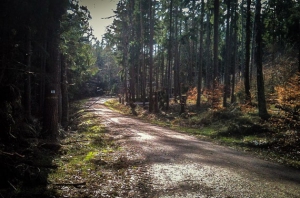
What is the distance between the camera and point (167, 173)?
274 inches

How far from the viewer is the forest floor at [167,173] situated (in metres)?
5.72

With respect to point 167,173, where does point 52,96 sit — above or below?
above

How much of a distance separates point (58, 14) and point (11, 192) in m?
7.62

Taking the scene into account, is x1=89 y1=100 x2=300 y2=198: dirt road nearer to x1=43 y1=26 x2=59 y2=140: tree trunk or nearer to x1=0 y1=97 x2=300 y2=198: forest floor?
x1=0 y1=97 x2=300 y2=198: forest floor

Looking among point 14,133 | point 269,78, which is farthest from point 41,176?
point 269,78

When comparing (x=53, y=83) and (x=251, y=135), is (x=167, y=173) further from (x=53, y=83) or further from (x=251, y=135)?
(x=251, y=135)

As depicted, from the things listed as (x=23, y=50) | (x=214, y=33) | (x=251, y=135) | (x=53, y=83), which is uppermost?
(x=214, y=33)

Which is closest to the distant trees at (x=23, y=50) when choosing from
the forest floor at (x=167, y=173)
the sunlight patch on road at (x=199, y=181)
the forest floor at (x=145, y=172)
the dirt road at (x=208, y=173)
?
the forest floor at (x=145, y=172)

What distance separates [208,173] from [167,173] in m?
1.19

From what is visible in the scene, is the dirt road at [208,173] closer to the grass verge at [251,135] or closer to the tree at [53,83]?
the grass verge at [251,135]

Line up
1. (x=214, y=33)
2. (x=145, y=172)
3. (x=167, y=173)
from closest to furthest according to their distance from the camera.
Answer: (x=167, y=173)
(x=145, y=172)
(x=214, y=33)

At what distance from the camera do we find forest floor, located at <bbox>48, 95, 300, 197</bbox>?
5.72 metres

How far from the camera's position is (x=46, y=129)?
10672 millimetres

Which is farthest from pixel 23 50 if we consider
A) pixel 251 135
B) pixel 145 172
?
pixel 251 135
